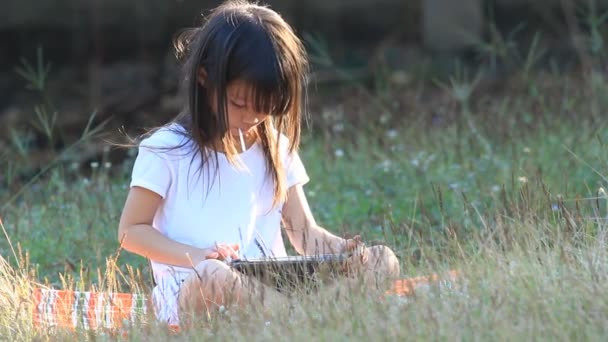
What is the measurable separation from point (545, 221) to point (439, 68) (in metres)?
6.72

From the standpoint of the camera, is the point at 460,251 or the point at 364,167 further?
the point at 364,167

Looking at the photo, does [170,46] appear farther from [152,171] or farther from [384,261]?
[384,261]

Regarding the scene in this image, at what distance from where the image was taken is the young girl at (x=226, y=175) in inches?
140

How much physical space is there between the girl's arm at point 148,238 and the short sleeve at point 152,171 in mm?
23

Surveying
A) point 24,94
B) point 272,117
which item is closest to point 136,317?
point 272,117

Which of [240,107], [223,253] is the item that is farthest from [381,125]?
[223,253]

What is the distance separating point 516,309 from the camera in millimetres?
3045

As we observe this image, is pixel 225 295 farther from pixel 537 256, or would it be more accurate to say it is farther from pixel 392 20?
pixel 392 20

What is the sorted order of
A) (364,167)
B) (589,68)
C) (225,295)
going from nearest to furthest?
Answer: 1. (225,295)
2. (364,167)
3. (589,68)

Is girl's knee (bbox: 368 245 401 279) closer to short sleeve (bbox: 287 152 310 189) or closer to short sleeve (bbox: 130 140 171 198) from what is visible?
short sleeve (bbox: 287 152 310 189)

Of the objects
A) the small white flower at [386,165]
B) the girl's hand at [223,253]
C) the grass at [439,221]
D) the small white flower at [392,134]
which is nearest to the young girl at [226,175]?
the girl's hand at [223,253]

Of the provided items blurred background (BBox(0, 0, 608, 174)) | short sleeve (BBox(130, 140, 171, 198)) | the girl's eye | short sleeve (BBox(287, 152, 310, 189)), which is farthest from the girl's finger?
blurred background (BBox(0, 0, 608, 174))

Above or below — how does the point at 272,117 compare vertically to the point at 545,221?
above

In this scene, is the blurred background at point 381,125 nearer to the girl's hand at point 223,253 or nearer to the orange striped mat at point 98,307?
the orange striped mat at point 98,307
